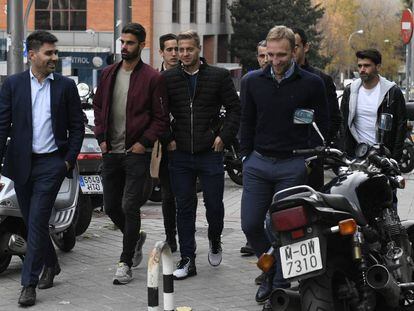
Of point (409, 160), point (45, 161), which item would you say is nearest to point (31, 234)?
point (45, 161)

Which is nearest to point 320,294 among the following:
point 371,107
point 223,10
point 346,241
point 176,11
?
point 346,241

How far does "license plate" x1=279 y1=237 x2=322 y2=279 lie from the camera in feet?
17.6

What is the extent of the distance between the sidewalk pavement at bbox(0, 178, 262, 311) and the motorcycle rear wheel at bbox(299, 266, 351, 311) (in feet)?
4.66

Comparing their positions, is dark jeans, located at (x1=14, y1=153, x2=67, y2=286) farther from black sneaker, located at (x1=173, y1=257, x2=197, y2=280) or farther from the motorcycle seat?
the motorcycle seat

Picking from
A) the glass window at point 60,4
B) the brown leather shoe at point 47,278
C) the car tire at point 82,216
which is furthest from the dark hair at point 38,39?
the glass window at point 60,4

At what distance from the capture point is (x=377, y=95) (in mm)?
7797

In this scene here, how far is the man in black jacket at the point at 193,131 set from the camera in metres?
7.86

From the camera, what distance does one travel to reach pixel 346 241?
560cm

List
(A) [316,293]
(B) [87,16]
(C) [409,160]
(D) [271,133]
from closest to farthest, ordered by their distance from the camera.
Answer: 1. (A) [316,293]
2. (D) [271,133]
3. (C) [409,160]
4. (B) [87,16]

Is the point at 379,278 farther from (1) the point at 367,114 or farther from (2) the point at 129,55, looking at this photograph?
(2) the point at 129,55

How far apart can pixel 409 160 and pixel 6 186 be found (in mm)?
11547

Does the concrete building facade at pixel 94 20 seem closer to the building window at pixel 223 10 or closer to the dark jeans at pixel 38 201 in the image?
the building window at pixel 223 10

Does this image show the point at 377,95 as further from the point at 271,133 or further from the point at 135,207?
the point at 135,207

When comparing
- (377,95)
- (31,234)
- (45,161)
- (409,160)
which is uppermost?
(377,95)
